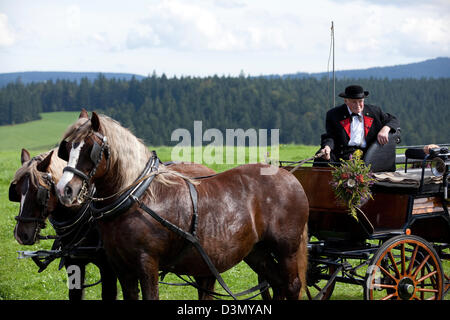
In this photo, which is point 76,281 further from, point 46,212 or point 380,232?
point 380,232

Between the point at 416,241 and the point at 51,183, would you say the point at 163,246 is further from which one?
the point at 416,241

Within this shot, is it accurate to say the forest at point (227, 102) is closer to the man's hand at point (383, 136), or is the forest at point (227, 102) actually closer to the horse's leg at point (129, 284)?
the man's hand at point (383, 136)

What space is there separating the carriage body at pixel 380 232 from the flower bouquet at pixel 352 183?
176 mm

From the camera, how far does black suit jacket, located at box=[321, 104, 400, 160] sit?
247 inches

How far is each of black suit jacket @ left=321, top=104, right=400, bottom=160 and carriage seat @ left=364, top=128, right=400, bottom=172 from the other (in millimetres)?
175

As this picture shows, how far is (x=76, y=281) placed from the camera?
5.35 m

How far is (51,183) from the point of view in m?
4.99

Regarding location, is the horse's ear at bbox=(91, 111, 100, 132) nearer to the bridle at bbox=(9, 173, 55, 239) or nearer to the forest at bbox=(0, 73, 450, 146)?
the bridle at bbox=(9, 173, 55, 239)

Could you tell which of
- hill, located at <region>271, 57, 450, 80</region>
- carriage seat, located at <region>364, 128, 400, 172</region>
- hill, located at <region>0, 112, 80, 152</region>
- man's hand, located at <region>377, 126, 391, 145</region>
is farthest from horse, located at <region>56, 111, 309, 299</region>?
hill, located at <region>271, 57, 450, 80</region>
